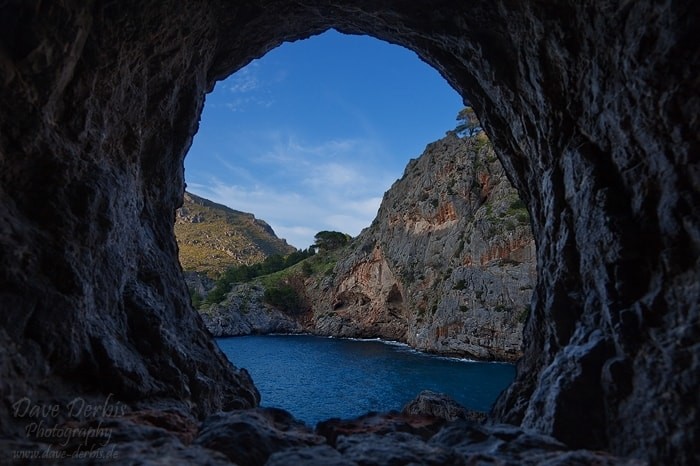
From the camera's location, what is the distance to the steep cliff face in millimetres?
63500

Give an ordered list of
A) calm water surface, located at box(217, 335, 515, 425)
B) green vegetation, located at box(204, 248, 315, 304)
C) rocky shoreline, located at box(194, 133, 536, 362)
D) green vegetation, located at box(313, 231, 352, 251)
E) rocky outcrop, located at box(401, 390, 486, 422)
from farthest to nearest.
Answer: green vegetation, located at box(313, 231, 352, 251) < green vegetation, located at box(204, 248, 315, 304) < rocky shoreline, located at box(194, 133, 536, 362) < calm water surface, located at box(217, 335, 515, 425) < rocky outcrop, located at box(401, 390, 486, 422)

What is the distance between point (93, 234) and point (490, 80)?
1606cm

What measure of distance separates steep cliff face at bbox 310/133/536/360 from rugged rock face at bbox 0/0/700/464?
1986 inches

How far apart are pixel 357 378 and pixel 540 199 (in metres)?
37.5

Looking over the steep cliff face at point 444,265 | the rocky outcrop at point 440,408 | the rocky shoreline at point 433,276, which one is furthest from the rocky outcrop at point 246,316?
the rocky outcrop at point 440,408

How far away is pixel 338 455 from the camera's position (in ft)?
22.9

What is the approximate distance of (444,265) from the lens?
83.0 meters

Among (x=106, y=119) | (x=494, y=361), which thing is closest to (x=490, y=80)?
(x=106, y=119)

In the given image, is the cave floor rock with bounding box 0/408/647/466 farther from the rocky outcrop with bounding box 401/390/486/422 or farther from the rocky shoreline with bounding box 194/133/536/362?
the rocky shoreline with bounding box 194/133/536/362

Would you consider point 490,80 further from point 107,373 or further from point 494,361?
point 494,361

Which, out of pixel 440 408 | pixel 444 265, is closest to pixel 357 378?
pixel 440 408

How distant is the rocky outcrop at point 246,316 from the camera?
343ft

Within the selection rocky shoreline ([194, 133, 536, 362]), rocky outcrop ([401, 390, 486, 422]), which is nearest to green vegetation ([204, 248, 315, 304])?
rocky shoreline ([194, 133, 536, 362])

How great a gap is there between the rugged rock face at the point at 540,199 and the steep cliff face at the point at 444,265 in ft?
166
